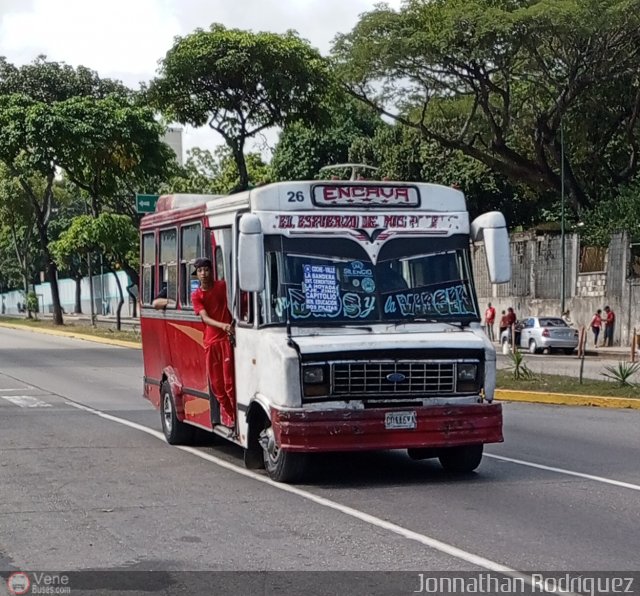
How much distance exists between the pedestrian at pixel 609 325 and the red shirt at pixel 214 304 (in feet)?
106

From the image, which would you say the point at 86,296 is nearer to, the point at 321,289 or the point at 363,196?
the point at 363,196

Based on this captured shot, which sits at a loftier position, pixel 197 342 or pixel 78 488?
pixel 197 342

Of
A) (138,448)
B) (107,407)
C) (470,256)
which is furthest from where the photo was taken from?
(107,407)

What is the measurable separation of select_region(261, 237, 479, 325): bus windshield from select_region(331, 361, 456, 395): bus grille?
565 millimetres

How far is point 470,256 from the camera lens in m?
11.3

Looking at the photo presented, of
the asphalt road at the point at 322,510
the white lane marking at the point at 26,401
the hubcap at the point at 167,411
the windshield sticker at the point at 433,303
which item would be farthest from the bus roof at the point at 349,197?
the white lane marking at the point at 26,401

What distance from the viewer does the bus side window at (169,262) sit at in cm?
1353

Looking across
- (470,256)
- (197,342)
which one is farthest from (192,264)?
(470,256)

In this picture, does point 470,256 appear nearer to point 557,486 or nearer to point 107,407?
point 557,486

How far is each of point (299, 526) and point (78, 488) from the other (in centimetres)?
288

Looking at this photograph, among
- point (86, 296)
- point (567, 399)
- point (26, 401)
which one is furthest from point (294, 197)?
point (86, 296)

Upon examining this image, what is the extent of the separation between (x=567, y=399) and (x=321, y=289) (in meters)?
9.75

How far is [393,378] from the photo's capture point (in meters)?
10.3

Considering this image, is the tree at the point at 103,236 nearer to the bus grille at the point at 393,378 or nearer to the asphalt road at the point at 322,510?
the asphalt road at the point at 322,510
